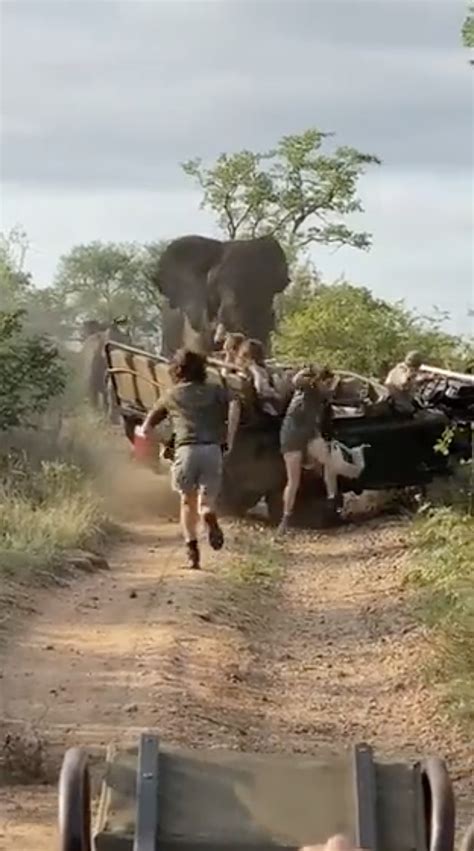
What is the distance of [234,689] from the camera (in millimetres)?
10172

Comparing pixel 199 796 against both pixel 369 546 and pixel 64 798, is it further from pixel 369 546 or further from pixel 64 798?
pixel 369 546

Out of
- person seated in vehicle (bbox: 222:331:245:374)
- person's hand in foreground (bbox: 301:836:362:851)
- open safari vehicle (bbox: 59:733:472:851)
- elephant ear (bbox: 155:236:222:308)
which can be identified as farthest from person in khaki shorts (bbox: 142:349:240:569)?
elephant ear (bbox: 155:236:222:308)

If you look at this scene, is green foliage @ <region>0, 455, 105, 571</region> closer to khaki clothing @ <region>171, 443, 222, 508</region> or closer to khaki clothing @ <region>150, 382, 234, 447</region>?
khaki clothing @ <region>171, 443, 222, 508</region>

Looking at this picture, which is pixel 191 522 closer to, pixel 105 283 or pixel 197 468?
pixel 197 468

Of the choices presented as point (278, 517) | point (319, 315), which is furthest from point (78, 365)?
point (278, 517)

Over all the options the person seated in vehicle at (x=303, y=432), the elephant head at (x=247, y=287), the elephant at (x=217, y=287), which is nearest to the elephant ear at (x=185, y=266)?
the elephant at (x=217, y=287)

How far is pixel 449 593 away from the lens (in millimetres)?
12086

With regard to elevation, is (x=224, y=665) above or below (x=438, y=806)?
below

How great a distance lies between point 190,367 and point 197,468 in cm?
70

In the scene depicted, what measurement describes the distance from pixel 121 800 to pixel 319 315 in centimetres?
2783

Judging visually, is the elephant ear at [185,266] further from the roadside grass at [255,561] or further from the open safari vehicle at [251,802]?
the open safari vehicle at [251,802]

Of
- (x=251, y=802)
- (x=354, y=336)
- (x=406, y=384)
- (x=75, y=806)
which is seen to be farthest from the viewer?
(x=354, y=336)

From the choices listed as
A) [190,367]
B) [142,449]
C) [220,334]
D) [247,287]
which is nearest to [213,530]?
[190,367]

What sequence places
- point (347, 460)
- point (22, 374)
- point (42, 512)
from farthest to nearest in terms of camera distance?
point (22, 374) → point (347, 460) → point (42, 512)
